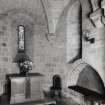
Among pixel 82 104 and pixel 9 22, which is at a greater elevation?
pixel 9 22

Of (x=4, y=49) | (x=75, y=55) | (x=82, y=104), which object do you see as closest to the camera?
(x=82, y=104)

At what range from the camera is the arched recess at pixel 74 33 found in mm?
4992

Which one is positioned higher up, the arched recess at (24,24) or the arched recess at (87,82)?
the arched recess at (24,24)

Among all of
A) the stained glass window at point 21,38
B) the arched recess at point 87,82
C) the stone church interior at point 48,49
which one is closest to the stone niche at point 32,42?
the stone church interior at point 48,49

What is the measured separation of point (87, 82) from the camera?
4.34 meters

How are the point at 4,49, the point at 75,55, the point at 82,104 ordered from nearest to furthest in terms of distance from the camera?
the point at 82,104
the point at 4,49
the point at 75,55

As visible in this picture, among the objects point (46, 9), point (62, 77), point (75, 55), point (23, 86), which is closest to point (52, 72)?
point (62, 77)

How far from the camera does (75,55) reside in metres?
5.02

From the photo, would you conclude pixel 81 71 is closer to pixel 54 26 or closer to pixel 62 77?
pixel 62 77

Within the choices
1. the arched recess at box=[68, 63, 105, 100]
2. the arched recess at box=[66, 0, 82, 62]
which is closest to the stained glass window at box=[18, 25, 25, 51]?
the arched recess at box=[66, 0, 82, 62]

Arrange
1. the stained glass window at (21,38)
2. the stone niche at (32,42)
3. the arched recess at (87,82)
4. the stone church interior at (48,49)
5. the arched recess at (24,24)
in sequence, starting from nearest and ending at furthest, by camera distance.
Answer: the arched recess at (87,82)
the stone church interior at (48,49)
the stone niche at (32,42)
the arched recess at (24,24)
the stained glass window at (21,38)

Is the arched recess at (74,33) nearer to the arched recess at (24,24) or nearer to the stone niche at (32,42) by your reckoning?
the stone niche at (32,42)

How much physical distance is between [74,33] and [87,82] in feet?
6.30

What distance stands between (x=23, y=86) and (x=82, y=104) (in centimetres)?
188
